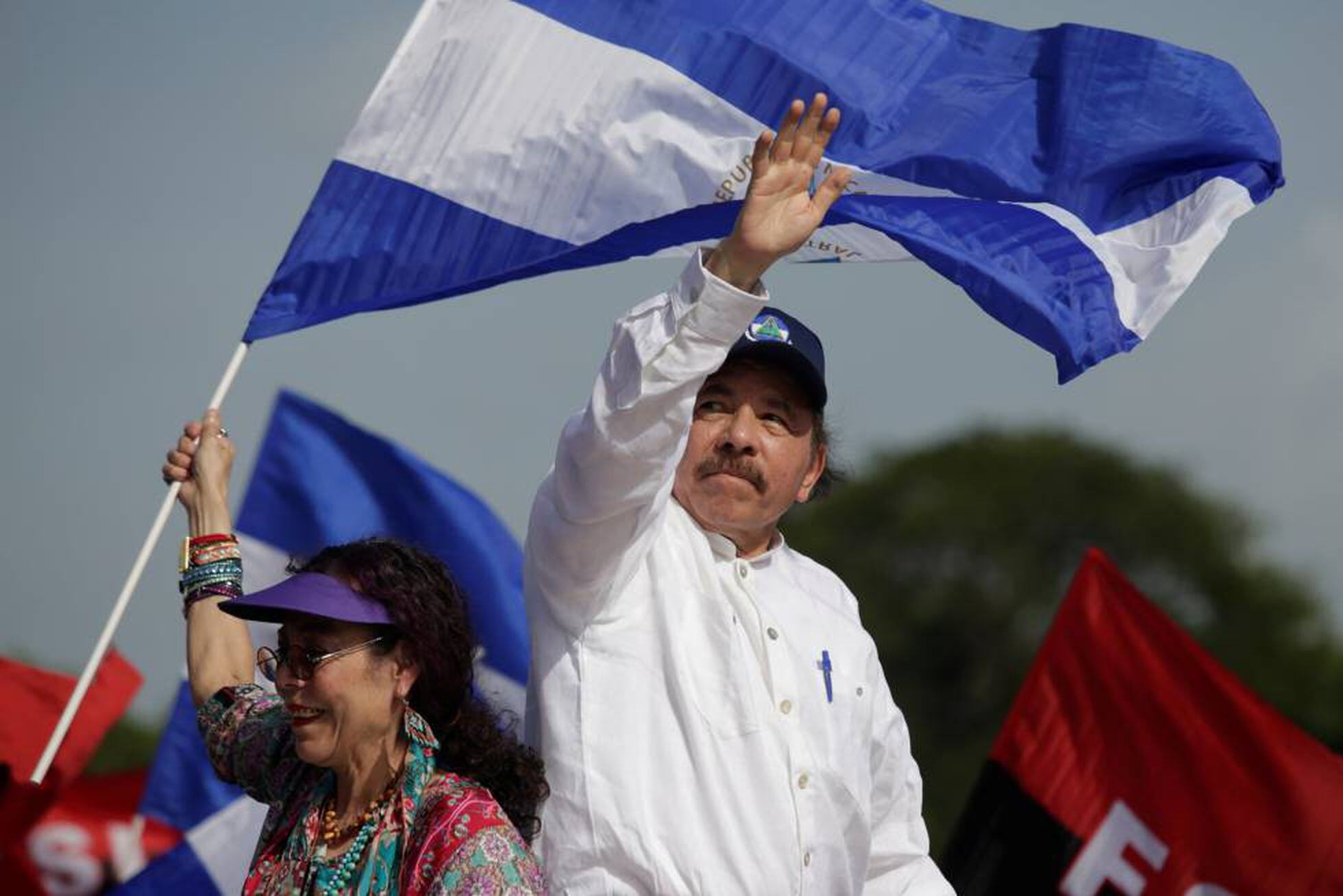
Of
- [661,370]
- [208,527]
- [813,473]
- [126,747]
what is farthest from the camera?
[126,747]

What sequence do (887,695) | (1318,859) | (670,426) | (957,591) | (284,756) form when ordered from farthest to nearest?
(957,591), (1318,859), (887,695), (284,756), (670,426)

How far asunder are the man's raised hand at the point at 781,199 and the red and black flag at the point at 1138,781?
171 inches

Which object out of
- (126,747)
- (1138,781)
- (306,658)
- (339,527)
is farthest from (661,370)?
(126,747)

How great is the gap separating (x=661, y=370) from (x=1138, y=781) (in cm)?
458

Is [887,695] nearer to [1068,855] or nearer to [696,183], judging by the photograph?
[696,183]

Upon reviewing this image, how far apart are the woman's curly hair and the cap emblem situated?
87cm

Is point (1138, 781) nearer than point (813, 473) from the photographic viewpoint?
No

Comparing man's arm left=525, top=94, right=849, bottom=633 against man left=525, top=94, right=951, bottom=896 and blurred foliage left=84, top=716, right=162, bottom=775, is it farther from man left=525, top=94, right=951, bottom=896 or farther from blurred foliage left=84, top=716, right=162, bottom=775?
blurred foliage left=84, top=716, right=162, bottom=775

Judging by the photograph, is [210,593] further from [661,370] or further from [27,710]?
[27,710]

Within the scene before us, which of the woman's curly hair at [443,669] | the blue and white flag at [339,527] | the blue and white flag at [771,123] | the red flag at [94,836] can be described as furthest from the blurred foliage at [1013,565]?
the woman's curly hair at [443,669]

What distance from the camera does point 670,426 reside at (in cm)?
437

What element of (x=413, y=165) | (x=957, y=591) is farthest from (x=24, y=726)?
(x=957, y=591)

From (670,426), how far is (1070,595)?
462 centimetres

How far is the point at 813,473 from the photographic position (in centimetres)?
534
